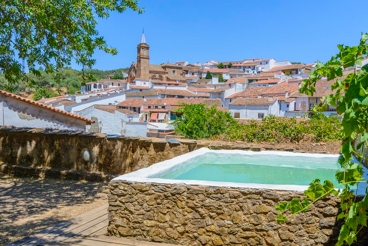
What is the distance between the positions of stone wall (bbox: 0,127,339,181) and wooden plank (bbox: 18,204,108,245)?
2254 mm

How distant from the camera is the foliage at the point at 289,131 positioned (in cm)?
1027

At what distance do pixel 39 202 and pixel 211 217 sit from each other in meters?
3.80

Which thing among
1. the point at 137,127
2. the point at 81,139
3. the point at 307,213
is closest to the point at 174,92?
the point at 137,127

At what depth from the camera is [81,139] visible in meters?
8.34

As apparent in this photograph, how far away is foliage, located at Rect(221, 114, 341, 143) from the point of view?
10.3 meters

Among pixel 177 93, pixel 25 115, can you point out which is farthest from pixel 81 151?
pixel 177 93

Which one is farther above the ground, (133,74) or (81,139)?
(133,74)

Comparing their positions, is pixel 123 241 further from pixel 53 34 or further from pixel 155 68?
pixel 155 68

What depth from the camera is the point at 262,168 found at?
7.65m

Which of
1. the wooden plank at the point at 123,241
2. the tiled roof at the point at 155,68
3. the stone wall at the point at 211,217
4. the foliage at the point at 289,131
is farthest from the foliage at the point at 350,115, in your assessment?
the tiled roof at the point at 155,68

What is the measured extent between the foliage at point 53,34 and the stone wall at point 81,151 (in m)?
1.55

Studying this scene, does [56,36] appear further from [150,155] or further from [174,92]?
[174,92]

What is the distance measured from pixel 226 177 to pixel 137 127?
646 inches

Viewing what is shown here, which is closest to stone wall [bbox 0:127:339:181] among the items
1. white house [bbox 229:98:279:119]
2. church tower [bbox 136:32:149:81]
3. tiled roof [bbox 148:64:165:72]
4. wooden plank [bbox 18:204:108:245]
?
wooden plank [bbox 18:204:108:245]
